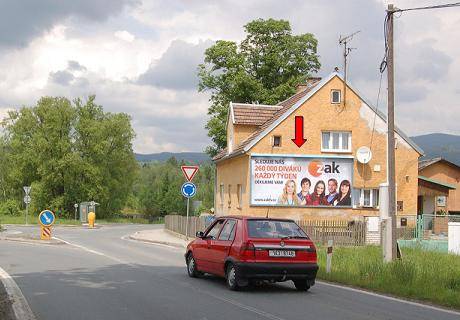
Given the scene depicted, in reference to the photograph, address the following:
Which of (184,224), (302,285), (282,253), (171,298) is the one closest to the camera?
(171,298)

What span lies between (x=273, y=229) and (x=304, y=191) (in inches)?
809

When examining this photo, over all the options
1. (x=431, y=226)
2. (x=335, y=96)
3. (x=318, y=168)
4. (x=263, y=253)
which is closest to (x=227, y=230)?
(x=263, y=253)

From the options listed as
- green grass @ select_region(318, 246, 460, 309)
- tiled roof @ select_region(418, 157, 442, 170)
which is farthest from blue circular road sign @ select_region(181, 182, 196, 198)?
tiled roof @ select_region(418, 157, 442, 170)

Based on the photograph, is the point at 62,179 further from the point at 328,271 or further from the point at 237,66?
the point at 328,271

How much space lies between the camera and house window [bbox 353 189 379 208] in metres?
34.0

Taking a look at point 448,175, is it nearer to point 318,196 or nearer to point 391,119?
point 318,196

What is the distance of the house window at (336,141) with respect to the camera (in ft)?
113

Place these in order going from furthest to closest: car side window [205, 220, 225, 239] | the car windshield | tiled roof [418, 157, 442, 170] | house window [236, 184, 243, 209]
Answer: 1. tiled roof [418, 157, 442, 170]
2. house window [236, 184, 243, 209]
3. car side window [205, 220, 225, 239]
4. the car windshield

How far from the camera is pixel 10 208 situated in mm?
81375

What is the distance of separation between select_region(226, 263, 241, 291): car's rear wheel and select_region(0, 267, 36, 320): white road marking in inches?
155

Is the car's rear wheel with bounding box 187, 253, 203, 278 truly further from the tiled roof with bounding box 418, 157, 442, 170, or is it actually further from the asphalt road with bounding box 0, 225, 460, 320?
the tiled roof with bounding box 418, 157, 442, 170

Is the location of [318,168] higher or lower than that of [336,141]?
lower

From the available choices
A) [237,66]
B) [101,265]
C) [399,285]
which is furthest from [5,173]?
[399,285]

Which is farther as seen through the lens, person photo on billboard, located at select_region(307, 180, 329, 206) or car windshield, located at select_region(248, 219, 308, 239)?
person photo on billboard, located at select_region(307, 180, 329, 206)
